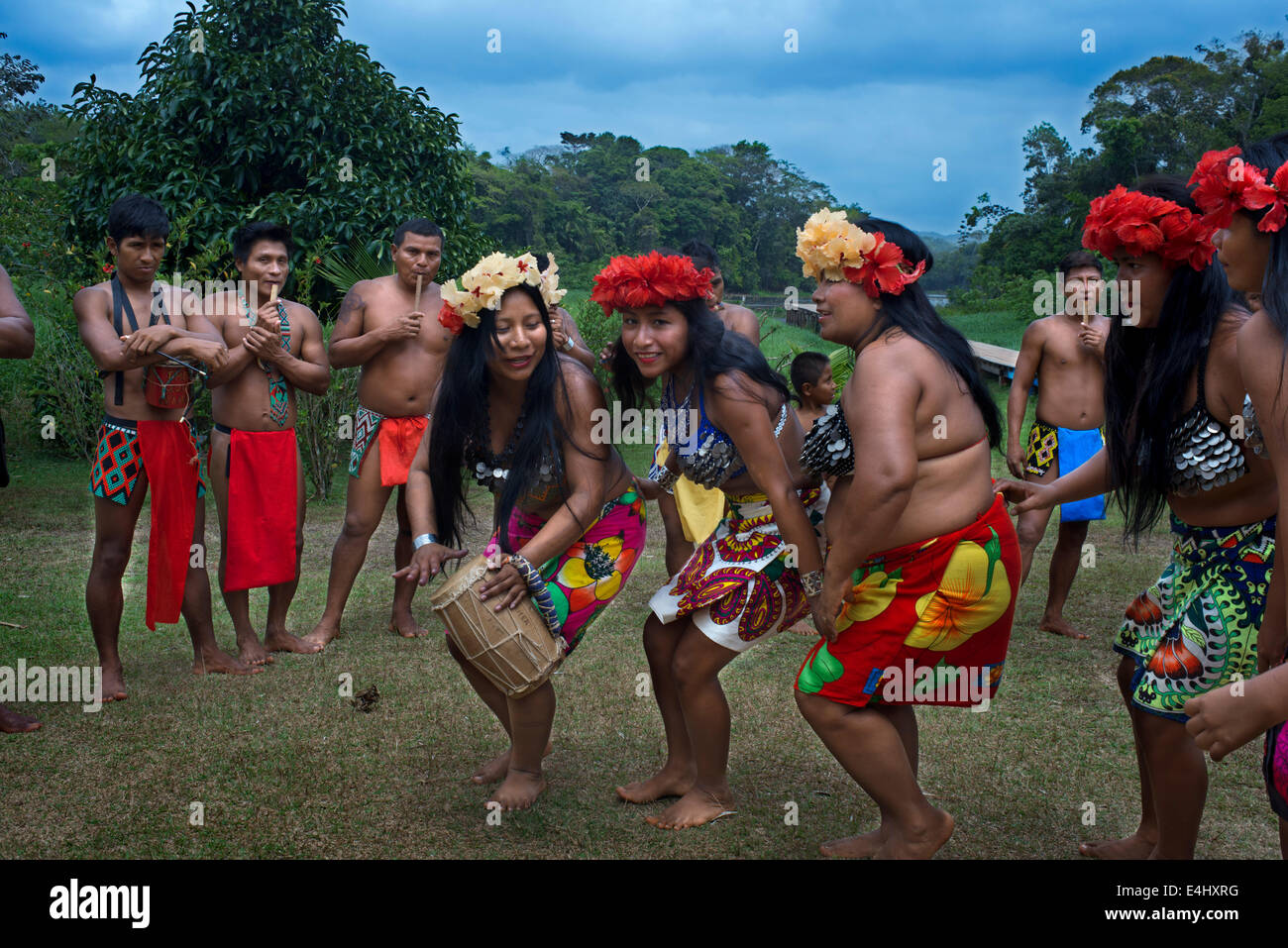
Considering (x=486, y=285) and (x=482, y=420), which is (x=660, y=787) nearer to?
(x=482, y=420)

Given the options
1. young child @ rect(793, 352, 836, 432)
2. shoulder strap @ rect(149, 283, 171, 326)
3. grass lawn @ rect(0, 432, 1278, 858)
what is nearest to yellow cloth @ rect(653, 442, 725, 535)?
grass lawn @ rect(0, 432, 1278, 858)

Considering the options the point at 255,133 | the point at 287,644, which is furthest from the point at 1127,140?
the point at 287,644

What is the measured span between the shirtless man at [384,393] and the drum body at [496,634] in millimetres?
2314

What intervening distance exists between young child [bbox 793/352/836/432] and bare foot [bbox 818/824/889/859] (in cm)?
300

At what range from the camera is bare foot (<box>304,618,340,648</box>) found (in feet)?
17.8

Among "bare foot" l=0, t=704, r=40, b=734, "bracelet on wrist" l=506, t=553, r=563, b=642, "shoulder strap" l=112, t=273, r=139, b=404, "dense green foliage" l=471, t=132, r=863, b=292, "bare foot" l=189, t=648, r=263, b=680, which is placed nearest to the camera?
"bracelet on wrist" l=506, t=553, r=563, b=642

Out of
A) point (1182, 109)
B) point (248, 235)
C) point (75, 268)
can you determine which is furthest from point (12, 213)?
point (1182, 109)

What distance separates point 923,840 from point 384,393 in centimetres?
368

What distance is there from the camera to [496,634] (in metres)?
3.30

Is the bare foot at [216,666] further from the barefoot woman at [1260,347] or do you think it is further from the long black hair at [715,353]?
the barefoot woman at [1260,347]

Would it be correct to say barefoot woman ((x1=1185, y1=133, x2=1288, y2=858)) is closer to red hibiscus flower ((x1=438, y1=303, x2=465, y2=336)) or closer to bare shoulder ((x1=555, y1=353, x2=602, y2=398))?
bare shoulder ((x1=555, y1=353, x2=602, y2=398))

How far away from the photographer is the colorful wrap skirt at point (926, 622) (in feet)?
9.32

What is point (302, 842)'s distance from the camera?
3.32m

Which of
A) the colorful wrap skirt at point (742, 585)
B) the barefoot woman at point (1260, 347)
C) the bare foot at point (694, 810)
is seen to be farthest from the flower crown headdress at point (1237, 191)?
the bare foot at point (694, 810)
